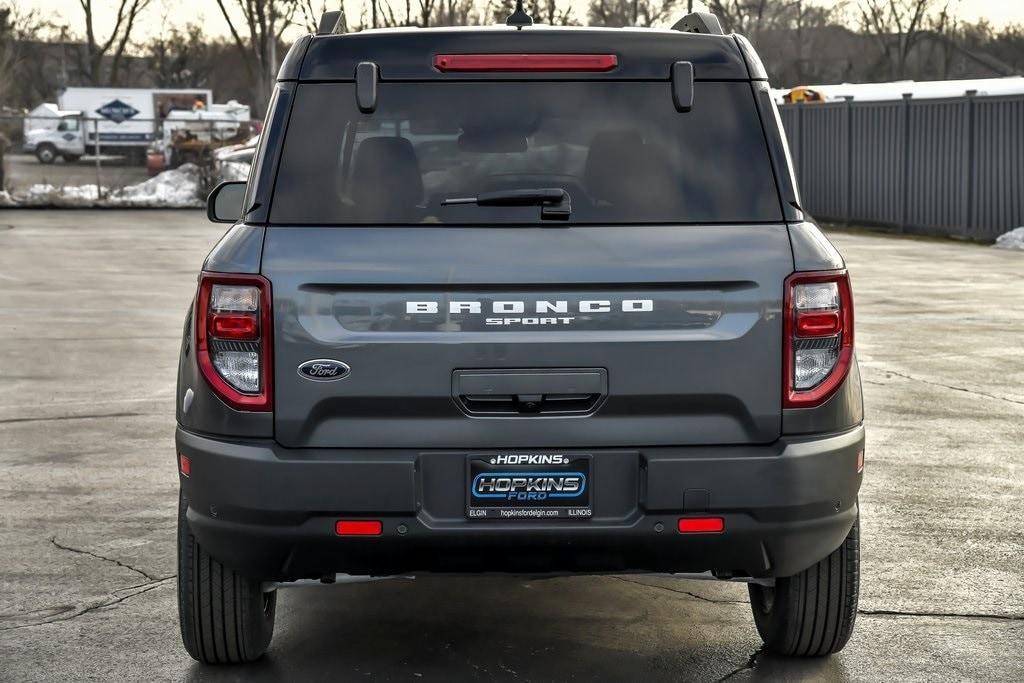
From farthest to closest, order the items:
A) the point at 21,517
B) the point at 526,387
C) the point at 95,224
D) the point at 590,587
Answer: the point at 95,224 < the point at 21,517 < the point at 590,587 < the point at 526,387

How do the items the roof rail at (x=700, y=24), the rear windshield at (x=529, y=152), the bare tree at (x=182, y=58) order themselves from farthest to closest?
1. the bare tree at (x=182, y=58)
2. the roof rail at (x=700, y=24)
3. the rear windshield at (x=529, y=152)

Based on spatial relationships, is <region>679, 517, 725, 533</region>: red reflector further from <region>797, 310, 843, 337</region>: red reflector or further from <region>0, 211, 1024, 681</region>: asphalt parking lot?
<region>0, 211, 1024, 681</region>: asphalt parking lot

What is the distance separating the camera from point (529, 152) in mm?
4355

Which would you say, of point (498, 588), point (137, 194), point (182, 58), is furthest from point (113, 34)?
point (498, 588)

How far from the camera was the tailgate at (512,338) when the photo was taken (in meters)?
4.10

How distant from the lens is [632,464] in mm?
4129

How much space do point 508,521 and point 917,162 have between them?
25050 mm

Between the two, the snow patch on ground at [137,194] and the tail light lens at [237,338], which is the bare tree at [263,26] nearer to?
the snow patch on ground at [137,194]

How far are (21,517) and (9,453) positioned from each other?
1613 millimetres

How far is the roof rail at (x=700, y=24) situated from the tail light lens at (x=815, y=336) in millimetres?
844

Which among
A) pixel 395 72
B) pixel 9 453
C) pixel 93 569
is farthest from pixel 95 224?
pixel 395 72

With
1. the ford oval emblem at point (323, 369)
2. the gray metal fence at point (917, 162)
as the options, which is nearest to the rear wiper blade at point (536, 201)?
the ford oval emblem at point (323, 369)

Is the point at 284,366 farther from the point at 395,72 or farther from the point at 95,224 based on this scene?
the point at 95,224

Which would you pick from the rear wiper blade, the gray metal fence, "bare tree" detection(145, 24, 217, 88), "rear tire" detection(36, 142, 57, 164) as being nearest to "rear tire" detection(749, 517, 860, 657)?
the rear wiper blade
